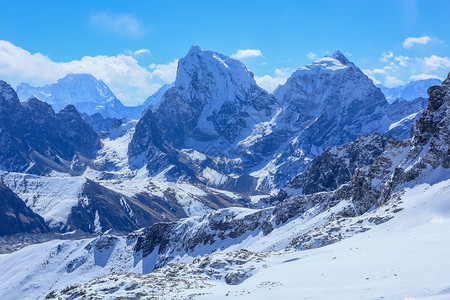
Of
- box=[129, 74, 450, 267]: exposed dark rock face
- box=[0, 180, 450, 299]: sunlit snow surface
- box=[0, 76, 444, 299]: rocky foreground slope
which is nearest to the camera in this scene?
box=[0, 180, 450, 299]: sunlit snow surface

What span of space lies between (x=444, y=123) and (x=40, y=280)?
13704cm

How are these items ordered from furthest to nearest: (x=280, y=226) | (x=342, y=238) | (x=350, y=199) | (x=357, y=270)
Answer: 1. (x=280, y=226)
2. (x=350, y=199)
3. (x=342, y=238)
4. (x=357, y=270)

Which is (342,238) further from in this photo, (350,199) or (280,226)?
(280,226)

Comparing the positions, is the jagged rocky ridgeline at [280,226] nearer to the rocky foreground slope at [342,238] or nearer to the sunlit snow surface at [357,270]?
the rocky foreground slope at [342,238]

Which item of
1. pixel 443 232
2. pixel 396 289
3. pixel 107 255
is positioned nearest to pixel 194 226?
pixel 107 255

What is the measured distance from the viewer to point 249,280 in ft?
208

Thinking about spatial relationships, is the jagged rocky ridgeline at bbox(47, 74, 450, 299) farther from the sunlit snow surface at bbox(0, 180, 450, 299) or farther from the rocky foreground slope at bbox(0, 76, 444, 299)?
the sunlit snow surface at bbox(0, 180, 450, 299)

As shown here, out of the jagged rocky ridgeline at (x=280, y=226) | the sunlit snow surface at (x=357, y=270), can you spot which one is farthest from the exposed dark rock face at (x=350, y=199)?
the sunlit snow surface at (x=357, y=270)

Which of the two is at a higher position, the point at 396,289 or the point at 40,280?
the point at 396,289

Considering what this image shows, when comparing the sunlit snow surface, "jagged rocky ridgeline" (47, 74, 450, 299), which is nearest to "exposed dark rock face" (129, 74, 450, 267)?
"jagged rocky ridgeline" (47, 74, 450, 299)

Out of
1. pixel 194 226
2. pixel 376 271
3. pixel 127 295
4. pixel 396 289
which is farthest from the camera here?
pixel 194 226

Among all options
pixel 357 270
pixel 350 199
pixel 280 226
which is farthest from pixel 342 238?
pixel 280 226

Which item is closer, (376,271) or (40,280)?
(376,271)

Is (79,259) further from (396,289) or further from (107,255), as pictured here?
(396,289)
